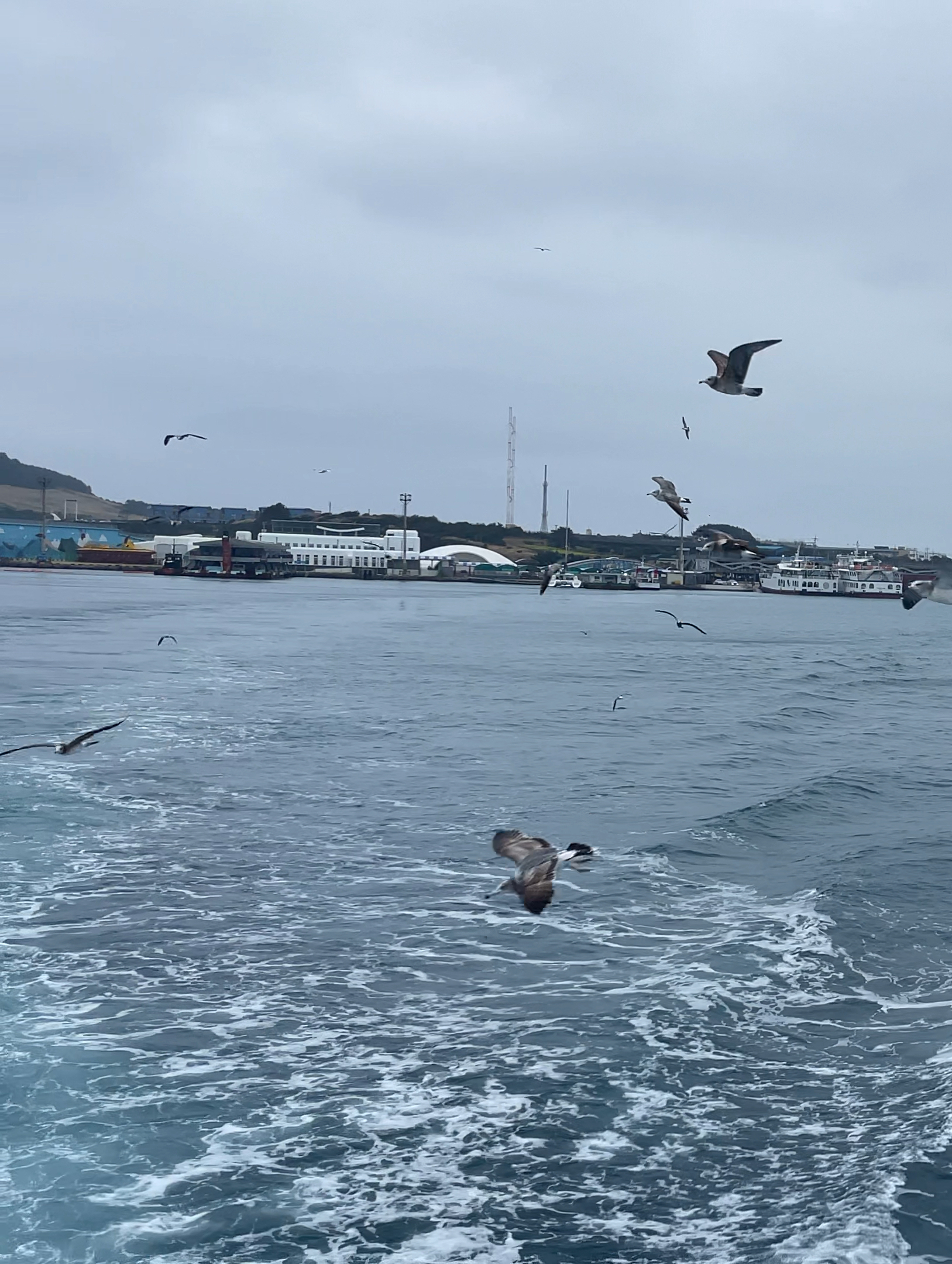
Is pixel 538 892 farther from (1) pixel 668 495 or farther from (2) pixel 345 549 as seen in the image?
(2) pixel 345 549

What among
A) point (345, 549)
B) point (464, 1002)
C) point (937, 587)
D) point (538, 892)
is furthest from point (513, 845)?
point (345, 549)

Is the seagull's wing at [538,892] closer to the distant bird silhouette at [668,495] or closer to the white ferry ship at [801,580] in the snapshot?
the distant bird silhouette at [668,495]

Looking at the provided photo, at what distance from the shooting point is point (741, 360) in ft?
33.6

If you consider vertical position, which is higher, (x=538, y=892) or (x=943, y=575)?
(x=943, y=575)

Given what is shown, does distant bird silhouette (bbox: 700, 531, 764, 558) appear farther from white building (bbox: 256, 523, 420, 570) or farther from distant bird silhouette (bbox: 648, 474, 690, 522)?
white building (bbox: 256, 523, 420, 570)

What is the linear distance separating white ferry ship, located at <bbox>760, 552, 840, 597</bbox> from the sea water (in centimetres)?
14373

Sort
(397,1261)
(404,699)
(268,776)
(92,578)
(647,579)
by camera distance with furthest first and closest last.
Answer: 1. (647,579)
2. (92,578)
3. (404,699)
4. (268,776)
5. (397,1261)

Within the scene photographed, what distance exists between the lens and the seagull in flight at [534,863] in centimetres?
671

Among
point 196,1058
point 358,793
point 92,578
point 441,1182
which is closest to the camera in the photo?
point 441,1182

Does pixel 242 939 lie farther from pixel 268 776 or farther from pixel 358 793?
pixel 268 776

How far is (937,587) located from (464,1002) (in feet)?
19.6

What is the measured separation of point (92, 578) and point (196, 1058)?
141733mm

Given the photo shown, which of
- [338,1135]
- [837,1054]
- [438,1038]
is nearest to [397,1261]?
[338,1135]

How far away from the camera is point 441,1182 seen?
8.49 metres
